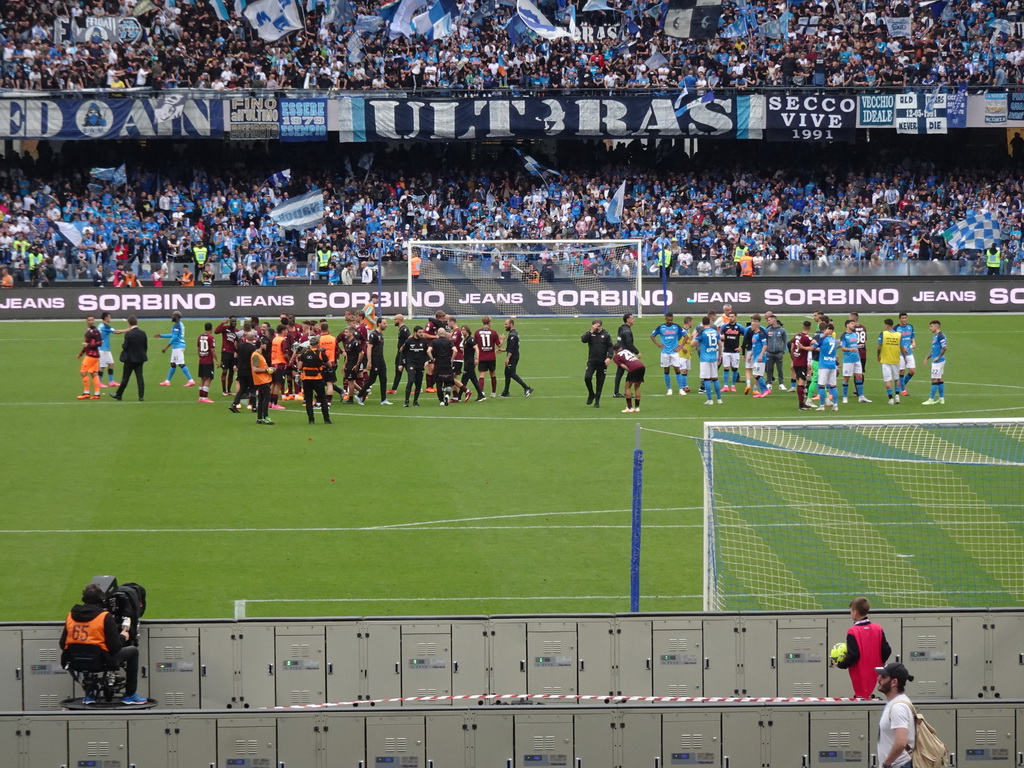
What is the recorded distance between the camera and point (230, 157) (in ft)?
183

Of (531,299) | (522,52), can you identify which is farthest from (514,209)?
(531,299)

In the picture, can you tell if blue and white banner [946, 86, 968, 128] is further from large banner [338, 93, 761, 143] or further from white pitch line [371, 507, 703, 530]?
white pitch line [371, 507, 703, 530]

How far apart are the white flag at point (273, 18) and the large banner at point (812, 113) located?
19.5 metres

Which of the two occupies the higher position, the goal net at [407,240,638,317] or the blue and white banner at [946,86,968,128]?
the blue and white banner at [946,86,968,128]

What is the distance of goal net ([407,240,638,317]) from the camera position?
42.7m

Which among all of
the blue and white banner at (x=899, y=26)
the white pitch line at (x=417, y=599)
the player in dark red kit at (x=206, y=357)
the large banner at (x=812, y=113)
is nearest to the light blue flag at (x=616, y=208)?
the large banner at (x=812, y=113)

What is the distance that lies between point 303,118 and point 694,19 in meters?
17.0

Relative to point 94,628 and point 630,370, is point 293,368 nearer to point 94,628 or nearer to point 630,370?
point 630,370

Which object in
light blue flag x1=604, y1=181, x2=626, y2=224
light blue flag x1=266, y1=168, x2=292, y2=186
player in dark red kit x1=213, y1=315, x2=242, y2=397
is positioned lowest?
player in dark red kit x1=213, y1=315, x2=242, y2=397

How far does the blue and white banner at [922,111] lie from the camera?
52.6 m

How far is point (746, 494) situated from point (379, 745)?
11.0 meters

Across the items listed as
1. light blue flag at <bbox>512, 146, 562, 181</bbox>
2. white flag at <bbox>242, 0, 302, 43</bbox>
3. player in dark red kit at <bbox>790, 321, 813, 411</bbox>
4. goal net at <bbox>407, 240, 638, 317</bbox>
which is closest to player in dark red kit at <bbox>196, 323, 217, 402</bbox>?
player in dark red kit at <bbox>790, 321, 813, 411</bbox>

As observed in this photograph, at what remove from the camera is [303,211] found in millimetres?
52281

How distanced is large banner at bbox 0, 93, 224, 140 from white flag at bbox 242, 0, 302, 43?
16.7 feet
